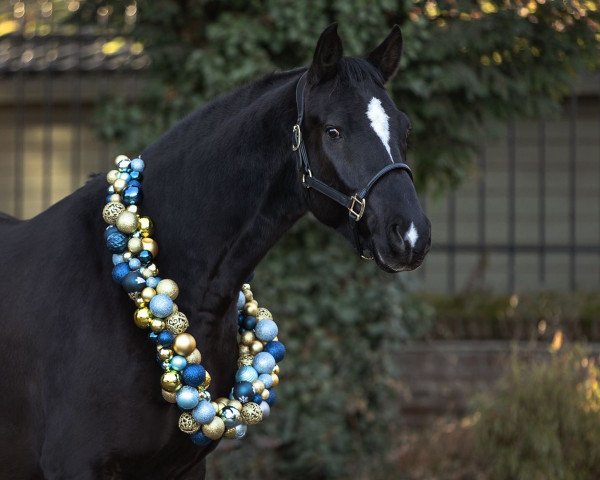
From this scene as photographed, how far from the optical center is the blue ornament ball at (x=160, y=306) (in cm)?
305

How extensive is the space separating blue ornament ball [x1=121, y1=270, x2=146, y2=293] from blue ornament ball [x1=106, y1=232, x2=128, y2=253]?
0.09 meters

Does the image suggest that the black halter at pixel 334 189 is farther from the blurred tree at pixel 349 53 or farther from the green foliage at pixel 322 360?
the green foliage at pixel 322 360

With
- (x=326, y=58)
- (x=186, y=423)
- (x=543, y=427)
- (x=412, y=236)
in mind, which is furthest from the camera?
(x=543, y=427)

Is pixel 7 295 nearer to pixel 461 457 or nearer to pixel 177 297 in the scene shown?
pixel 177 297

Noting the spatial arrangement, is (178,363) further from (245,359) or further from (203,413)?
(245,359)

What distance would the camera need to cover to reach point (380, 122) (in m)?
2.92

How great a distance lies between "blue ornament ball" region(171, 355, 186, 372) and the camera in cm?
306

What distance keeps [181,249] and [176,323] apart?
0.73 feet

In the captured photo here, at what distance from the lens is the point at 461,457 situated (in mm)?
6031

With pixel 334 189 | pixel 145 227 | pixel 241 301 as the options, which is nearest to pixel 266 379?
pixel 241 301

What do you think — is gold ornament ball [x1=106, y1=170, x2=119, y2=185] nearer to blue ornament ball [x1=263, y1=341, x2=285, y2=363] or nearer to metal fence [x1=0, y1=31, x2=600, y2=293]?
blue ornament ball [x1=263, y1=341, x2=285, y2=363]

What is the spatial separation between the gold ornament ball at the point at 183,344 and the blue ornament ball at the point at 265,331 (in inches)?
14.9

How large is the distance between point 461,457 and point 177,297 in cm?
326

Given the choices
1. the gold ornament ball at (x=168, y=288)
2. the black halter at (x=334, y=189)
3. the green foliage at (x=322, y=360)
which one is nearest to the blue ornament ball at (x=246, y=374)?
the gold ornament ball at (x=168, y=288)
